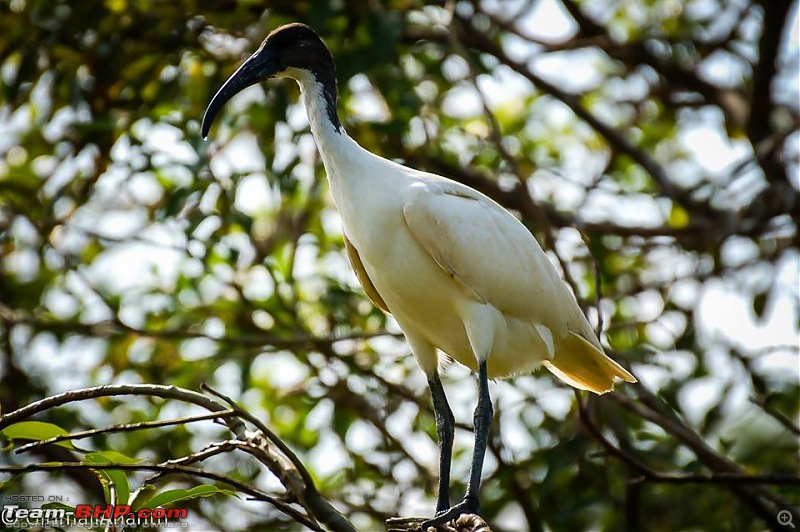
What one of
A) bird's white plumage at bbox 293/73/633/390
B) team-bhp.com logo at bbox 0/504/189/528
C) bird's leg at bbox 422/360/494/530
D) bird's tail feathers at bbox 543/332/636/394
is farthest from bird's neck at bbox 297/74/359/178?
team-bhp.com logo at bbox 0/504/189/528

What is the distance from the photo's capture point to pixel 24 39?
6.07 m

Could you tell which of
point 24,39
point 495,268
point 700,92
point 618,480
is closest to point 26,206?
point 24,39

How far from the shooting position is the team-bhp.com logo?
2.69 metres

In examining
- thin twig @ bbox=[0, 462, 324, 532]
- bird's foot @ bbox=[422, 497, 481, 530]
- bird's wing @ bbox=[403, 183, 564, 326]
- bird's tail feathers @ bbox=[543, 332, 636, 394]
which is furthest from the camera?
bird's tail feathers @ bbox=[543, 332, 636, 394]

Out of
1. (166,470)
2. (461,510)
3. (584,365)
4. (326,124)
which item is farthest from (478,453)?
(166,470)

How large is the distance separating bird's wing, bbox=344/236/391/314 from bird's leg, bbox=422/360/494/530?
0.48 metres

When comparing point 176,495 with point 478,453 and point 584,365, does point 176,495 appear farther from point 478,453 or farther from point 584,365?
point 584,365

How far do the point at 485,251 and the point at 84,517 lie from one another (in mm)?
1824

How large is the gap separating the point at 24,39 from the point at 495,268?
3.19 metres

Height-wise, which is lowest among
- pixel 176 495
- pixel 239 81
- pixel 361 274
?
pixel 361 274

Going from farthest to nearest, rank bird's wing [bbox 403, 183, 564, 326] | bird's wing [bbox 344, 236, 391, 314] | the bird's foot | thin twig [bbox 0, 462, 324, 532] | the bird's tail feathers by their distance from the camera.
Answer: the bird's tail feathers, bird's wing [bbox 344, 236, 391, 314], bird's wing [bbox 403, 183, 564, 326], the bird's foot, thin twig [bbox 0, 462, 324, 532]

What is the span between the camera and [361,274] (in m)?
4.39

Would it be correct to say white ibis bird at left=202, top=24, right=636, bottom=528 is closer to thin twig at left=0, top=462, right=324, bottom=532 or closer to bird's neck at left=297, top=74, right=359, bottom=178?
bird's neck at left=297, top=74, right=359, bottom=178

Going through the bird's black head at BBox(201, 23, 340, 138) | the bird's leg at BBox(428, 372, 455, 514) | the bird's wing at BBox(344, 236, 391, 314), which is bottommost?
the bird's leg at BBox(428, 372, 455, 514)
